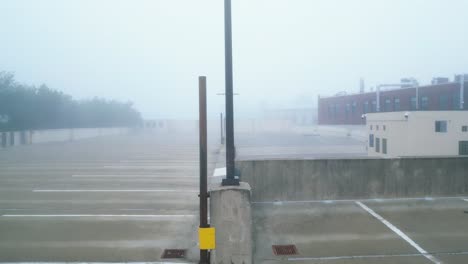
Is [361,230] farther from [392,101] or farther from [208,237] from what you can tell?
[392,101]

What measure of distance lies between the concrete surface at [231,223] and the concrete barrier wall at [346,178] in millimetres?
5126

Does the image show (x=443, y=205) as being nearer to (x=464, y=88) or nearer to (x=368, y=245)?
(x=368, y=245)

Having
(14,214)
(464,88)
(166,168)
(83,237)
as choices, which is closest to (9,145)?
(166,168)

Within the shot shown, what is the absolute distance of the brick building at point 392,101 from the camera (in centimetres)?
4878

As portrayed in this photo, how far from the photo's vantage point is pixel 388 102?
59875 millimetres

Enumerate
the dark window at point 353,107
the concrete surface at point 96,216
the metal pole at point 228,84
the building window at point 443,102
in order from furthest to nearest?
the dark window at point 353,107
the building window at point 443,102
the concrete surface at point 96,216
the metal pole at point 228,84

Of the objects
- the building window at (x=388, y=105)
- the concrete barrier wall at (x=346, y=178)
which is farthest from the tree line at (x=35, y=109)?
the building window at (x=388, y=105)

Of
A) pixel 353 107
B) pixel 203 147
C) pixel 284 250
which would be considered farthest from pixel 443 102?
pixel 203 147

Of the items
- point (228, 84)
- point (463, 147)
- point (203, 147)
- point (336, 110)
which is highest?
point (336, 110)

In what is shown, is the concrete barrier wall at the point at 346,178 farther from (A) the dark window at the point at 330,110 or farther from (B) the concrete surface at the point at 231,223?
(A) the dark window at the point at 330,110

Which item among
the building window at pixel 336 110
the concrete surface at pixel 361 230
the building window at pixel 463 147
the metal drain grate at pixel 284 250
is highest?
the building window at pixel 336 110

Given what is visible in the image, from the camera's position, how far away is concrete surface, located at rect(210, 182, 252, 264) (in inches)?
239

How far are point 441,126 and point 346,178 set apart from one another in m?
11.2

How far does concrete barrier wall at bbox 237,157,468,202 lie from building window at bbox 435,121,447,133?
28.6 feet
